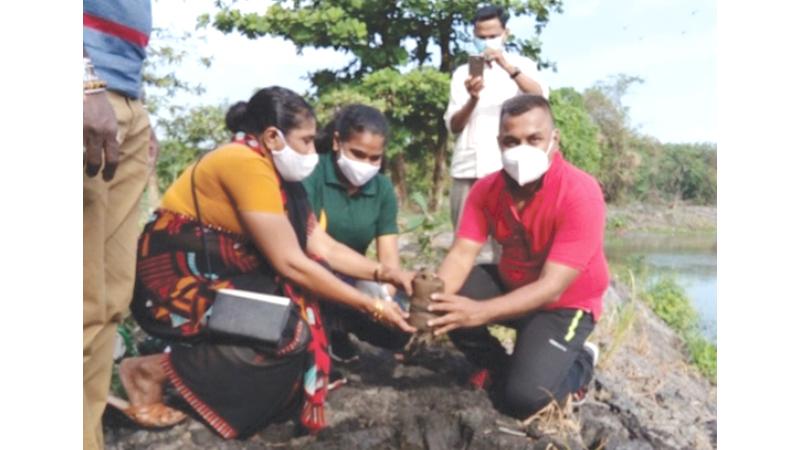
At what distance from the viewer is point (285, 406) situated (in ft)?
9.04

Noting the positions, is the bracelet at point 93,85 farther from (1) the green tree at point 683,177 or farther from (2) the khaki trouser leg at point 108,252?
(1) the green tree at point 683,177

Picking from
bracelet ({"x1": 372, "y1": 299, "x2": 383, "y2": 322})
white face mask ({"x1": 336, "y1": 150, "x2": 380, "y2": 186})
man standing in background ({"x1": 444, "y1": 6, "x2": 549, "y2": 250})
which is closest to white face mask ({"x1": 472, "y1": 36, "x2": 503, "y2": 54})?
man standing in background ({"x1": 444, "y1": 6, "x2": 549, "y2": 250})

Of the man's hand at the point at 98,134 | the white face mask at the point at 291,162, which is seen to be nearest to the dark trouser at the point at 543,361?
the white face mask at the point at 291,162

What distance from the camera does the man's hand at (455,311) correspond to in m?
2.77

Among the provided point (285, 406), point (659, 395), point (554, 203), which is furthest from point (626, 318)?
point (285, 406)

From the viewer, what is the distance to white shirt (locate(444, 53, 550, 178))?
13.3ft

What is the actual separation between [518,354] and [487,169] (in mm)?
1338

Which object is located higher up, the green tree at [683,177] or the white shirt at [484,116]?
the white shirt at [484,116]

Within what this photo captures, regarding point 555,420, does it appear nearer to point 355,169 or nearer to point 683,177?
point 355,169

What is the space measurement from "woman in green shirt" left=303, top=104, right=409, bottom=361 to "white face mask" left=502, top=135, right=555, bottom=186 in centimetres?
60

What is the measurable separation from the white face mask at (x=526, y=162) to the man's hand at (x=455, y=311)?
46cm

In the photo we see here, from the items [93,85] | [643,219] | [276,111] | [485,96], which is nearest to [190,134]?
[485,96]

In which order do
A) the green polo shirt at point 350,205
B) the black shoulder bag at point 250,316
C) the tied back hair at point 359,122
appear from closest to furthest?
the black shoulder bag at point 250,316, the tied back hair at point 359,122, the green polo shirt at point 350,205
